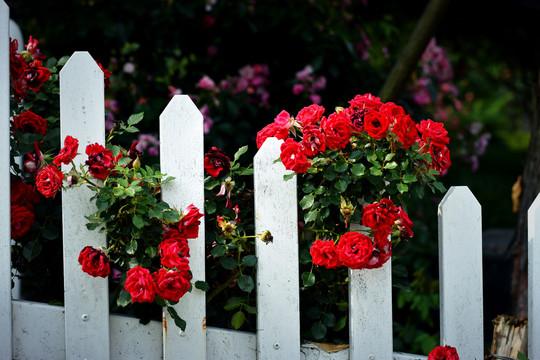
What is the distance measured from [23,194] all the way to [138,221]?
453mm

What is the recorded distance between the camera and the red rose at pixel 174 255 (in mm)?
1340

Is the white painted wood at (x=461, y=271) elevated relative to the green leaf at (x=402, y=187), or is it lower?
lower

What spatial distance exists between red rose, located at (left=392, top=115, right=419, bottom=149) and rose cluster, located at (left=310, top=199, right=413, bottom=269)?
0.15 meters

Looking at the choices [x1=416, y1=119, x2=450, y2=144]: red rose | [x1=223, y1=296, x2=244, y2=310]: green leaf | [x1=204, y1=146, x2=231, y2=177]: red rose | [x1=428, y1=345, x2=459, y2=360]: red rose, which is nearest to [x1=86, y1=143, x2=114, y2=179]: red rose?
[x1=204, y1=146, x2=231, y2=177]: red rose

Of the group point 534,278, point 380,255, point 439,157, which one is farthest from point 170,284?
point 534,278

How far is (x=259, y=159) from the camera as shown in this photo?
1473 mm

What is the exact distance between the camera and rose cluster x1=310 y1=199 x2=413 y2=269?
1343 mm

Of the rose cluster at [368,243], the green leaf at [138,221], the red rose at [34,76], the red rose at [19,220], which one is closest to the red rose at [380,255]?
the rose cluster at [368,243]

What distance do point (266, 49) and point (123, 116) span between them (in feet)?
2.85

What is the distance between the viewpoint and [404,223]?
1.41m

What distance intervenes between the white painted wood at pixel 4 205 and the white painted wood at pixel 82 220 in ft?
0.60

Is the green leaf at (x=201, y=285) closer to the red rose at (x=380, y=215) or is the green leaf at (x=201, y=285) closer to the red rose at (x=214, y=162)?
the red rose at (x=214, y=162)

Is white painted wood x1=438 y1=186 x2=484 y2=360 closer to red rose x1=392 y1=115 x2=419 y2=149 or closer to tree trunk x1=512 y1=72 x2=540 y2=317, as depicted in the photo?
red rose x1=392 y1=115 x2=419 y2=149

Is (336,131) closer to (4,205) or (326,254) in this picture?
(326,254)
